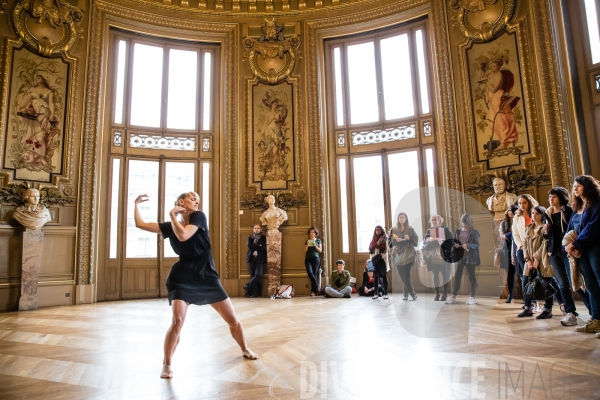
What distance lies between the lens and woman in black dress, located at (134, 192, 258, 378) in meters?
2.66

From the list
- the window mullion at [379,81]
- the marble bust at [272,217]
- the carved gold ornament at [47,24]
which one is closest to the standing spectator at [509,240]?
the window mullion at [379,81]

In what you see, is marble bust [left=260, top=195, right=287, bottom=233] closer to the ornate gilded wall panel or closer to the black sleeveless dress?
the ornate gilded wall panel

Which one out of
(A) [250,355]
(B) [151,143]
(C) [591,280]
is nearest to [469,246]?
(C) [591,280]

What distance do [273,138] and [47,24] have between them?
4.84 meters

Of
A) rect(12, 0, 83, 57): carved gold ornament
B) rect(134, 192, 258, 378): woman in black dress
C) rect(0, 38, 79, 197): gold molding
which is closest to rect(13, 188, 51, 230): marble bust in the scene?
rect(0, 38, 79, 197): gold molding

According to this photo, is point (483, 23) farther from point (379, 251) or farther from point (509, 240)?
point (379, 251)

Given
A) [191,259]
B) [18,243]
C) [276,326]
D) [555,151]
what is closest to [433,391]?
[191,259]

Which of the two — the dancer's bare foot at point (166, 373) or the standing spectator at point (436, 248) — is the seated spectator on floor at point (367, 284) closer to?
the standing spectator at point (436, 248)

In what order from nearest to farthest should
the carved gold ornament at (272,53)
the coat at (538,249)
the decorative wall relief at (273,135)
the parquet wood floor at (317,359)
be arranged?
the parquet wood floor at (317,359) → the coat at (538,249) → the decorative wall relief at (273,135) → the carved gold ornament at (272,53)

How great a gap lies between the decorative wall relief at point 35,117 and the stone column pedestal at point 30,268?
110 centimetres

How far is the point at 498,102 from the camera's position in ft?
25.1

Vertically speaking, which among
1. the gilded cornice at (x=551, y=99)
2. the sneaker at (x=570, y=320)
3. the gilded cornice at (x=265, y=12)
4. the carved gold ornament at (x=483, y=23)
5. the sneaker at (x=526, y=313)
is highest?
the gilded cornice at (x=265, y=12)

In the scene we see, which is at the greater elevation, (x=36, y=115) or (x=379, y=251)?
(x=36, y=115)

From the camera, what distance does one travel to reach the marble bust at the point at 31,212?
22.8 feet
